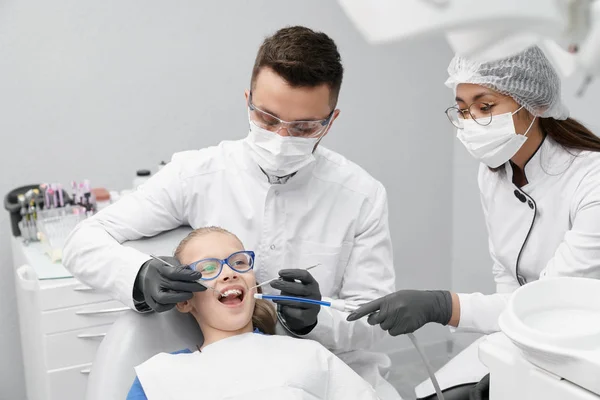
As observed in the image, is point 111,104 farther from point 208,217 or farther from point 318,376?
point 318,376

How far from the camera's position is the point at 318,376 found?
1476 mm

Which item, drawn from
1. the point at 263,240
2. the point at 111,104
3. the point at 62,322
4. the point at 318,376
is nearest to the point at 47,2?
the point at 111,104

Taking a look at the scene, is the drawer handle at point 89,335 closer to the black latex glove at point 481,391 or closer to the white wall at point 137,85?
the white wall at point 137,85

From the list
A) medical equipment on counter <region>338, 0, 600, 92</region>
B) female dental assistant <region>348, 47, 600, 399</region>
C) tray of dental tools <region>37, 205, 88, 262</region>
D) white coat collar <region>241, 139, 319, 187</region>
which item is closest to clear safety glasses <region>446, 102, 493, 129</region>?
female dental assistant <region>348, 47, 600, 399</region>

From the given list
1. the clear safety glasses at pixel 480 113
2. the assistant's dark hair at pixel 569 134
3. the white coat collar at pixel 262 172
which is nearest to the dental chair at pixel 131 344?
the white coat collar at pixel 262 172

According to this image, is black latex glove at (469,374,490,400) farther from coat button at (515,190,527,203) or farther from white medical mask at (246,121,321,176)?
white medical mask at (246,121,321,176)

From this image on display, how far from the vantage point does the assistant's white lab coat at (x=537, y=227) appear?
60.7 inches

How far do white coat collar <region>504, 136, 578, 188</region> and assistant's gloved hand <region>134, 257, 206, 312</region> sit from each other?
92 centimetres

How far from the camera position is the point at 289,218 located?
1.74 metres

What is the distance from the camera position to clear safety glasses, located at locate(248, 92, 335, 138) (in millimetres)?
1582

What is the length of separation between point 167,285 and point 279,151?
17.0 inches

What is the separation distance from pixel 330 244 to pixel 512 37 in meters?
1.15

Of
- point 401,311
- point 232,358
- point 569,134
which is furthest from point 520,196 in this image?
point 232,358

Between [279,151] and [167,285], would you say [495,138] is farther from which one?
[167,285]
